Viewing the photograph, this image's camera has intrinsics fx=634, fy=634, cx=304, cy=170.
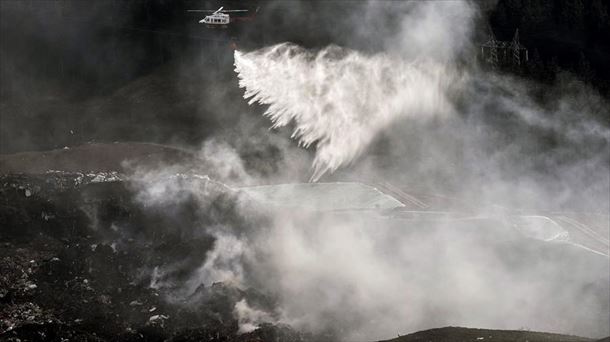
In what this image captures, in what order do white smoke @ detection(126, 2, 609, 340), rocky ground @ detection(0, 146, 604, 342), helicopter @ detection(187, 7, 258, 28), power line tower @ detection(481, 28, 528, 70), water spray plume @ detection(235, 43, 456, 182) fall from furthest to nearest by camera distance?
helicopter @ detection(187, 7, 258, 28), power line tower @ detection(481, 28, 528, 70), water spray plume @ detection(235, 43, 456, 182), white smoke @ detection(126, 2, 609, 340), rocky ground @ detection(0, 146, 604, 342)

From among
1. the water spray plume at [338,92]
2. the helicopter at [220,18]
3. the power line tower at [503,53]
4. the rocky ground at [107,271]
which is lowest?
the rocky ground at [107,271]

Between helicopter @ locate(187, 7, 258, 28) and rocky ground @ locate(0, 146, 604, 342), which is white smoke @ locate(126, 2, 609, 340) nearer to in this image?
rocky ground @ locate(0, 146, 604, 342)

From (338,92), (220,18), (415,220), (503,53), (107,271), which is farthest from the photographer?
(220,18)

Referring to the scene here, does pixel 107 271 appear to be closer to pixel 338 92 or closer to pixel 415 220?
pixel 415 220

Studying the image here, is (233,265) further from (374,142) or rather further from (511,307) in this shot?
(374,142)

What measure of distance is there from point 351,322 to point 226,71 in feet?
90.5

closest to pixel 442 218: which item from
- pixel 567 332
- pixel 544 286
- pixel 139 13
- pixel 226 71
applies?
pixel 544 286

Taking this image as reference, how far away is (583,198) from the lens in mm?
38125

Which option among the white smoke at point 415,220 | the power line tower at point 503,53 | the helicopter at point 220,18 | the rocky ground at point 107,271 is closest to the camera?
the rocky ground at point 107,271

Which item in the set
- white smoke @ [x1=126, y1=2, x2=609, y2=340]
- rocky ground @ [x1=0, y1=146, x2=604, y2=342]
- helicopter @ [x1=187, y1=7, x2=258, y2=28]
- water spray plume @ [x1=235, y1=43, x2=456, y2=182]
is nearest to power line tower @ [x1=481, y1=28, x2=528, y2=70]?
white smoke @ [x1=126, y1=2, x2=609, y2=340]

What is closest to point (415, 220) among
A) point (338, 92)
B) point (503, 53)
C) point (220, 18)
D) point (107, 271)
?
point (338, 92)

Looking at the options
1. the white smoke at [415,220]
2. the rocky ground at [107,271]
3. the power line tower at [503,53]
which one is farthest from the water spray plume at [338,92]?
the rocky ground at [107,271]

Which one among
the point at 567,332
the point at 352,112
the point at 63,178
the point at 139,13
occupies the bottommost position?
the point at 567,332

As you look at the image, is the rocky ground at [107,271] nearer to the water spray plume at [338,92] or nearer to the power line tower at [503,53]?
the water spray plume at [338,92]
